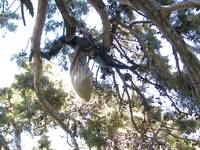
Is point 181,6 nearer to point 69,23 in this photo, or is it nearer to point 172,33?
point 172,33

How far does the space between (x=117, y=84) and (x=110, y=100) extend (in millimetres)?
732

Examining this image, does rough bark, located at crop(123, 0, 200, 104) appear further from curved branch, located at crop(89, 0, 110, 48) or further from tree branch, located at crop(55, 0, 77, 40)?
tree branch, located at crop(55, 0, 77, 40)

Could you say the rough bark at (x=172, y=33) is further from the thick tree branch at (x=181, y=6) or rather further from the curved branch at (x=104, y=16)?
the curved branch at (x=104, y=16)

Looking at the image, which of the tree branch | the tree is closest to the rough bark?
the tree

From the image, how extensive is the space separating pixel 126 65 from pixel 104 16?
40 cm

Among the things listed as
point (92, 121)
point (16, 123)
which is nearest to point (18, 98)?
point (16, 123)

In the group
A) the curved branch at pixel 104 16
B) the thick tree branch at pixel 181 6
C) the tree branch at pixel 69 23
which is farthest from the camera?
the tree branch at pixel 69 23

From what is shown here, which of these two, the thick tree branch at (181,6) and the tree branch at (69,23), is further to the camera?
the tree branch at (69,23)

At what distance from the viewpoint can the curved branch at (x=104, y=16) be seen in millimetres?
3172

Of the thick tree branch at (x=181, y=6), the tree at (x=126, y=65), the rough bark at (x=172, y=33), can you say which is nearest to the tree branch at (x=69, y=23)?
the tree at (x=126, y=65)

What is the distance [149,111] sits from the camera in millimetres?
4008

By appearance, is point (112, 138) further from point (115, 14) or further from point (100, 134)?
point (115, 14)

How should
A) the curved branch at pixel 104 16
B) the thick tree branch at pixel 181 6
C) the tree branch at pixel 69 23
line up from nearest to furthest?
the thick tree branch at pixel 181 6, the curved branch at pixel 104 16, the tree branch at pixel 69 23

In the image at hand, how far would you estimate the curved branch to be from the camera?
10.4ft
